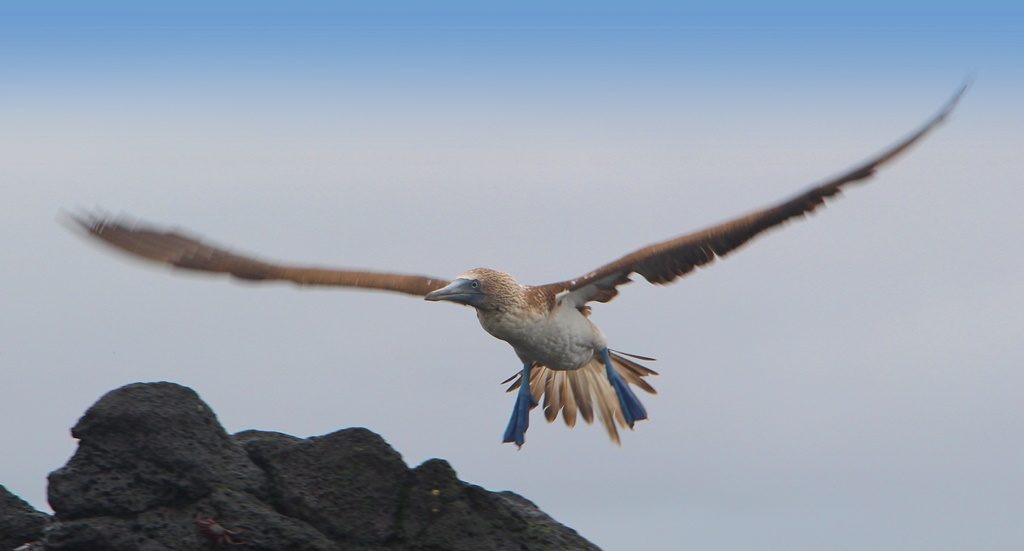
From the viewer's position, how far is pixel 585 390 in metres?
11.2

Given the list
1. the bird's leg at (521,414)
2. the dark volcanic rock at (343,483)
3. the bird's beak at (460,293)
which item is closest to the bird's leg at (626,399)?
the bird's leg at (521,414)

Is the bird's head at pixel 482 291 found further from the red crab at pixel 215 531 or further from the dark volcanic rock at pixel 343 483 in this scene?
the red crab at pixel 215 531

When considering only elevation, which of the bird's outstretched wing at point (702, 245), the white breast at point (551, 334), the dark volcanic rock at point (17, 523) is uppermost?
the bird's outstretched wing at point (702, 245)

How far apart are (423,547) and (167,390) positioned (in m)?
1.77

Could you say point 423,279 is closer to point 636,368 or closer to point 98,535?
point 636,368

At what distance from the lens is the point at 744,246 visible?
9.49m

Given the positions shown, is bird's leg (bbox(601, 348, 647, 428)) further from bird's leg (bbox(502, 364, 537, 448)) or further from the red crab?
the red crab

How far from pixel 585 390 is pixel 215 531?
463 centimetres

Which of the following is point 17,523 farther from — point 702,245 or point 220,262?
point 702,245

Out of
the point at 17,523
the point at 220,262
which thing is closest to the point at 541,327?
the point at 220,262

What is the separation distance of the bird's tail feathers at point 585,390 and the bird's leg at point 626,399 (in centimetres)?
59

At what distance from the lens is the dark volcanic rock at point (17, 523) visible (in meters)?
7.86

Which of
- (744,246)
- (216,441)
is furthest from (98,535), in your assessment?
(744,246)

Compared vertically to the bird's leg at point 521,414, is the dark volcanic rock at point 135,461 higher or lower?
lower
